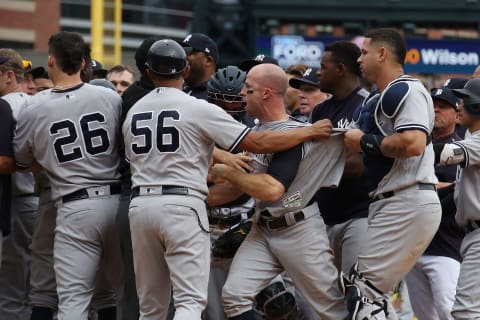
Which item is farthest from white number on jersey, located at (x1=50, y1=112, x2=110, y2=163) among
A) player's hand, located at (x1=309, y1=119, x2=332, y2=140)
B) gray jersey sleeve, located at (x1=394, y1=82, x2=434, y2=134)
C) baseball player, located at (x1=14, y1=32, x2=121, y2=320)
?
gray jersey sleeve, located at (x1=394, y1=82, x2=434, y2=134)

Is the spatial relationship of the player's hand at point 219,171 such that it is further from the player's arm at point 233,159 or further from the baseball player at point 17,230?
the baseball player at point 17,230

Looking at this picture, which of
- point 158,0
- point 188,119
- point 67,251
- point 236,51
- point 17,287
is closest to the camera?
point 188,119

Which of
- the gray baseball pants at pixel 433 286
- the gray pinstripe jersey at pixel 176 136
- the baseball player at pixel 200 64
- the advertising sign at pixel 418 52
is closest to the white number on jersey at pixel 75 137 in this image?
the gray pinstripe jersey at pixel 176 136

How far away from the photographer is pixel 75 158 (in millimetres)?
7758

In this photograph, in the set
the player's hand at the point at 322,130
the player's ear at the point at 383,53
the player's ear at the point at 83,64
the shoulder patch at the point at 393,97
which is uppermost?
the player's ear at the point at 383,53

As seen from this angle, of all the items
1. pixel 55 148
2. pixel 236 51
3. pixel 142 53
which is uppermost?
pixel 142 53

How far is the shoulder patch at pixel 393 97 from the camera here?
23.1 ft

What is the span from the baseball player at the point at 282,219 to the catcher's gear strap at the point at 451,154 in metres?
0.70

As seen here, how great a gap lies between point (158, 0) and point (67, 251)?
25138 mm

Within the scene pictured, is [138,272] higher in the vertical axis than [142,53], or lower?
lower

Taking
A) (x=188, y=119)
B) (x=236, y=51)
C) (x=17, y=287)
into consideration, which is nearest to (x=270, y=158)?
(x=188, y=119)

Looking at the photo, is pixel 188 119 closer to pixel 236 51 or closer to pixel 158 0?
pixel 236 51

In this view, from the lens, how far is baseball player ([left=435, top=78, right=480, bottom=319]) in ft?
24.7

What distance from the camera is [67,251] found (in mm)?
7754
